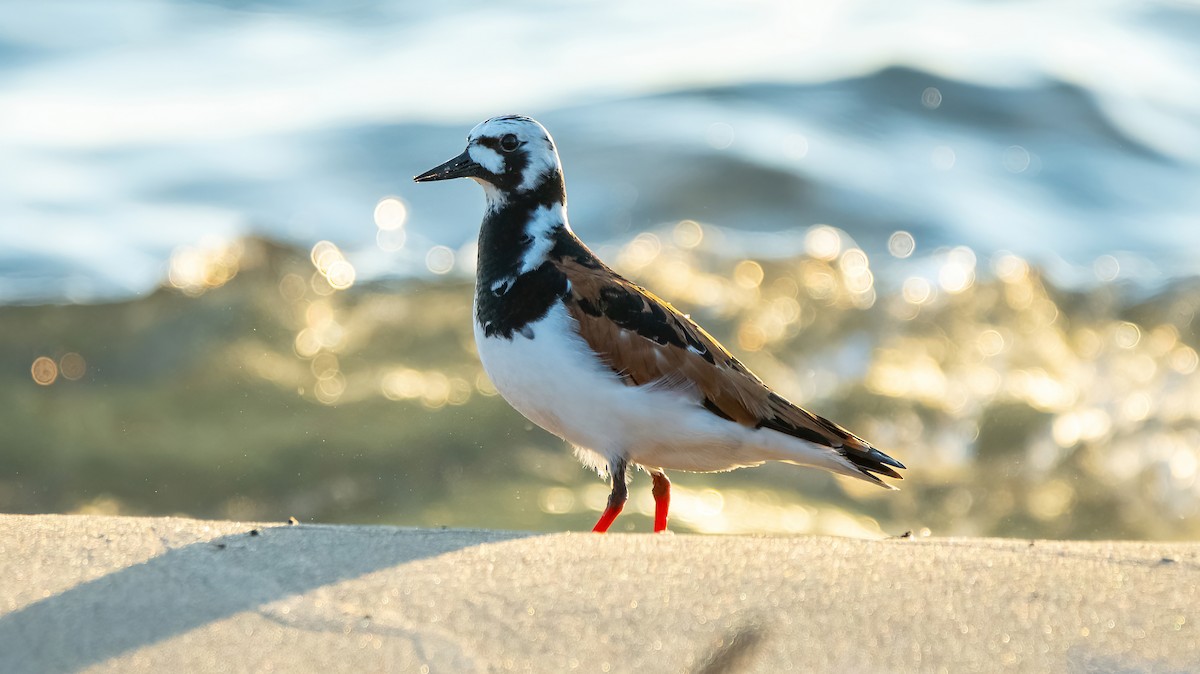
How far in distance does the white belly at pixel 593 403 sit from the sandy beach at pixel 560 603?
66 cm

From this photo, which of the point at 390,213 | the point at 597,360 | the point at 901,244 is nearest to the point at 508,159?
the point at 597,360

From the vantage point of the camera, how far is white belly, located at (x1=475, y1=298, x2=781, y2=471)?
174 inches

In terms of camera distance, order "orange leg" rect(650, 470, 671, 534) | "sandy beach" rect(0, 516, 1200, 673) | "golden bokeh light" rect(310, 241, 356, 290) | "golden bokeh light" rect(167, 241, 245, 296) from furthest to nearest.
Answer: "golden bokeh light" rect(310, 241, 356, 290)
"golden bokeh light" rect(167, 241, 245, 296)
"orange leg" rect(650, 470, 671, 534)
"sandy beach" rect(0, 516, 1200, 673)

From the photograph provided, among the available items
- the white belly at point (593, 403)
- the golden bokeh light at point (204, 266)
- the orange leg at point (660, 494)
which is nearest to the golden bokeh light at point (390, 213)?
the golden bokeh light at point (204, 266)

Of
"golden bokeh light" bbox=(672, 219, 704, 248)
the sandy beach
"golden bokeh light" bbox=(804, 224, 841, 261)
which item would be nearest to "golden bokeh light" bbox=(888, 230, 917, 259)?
"golden bokeh light" bbox=(804, 224, 841, 261)

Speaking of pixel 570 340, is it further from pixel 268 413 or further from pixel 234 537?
pixel 268 413

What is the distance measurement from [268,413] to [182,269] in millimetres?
2172

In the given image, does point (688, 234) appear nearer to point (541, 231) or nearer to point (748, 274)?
point (748, 274)

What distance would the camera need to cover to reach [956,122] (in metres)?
15.6

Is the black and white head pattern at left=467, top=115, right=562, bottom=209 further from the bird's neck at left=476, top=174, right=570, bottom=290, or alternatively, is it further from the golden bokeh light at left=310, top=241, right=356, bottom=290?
the golden bokeh light at left=310, top=241, right=356, bottom=290

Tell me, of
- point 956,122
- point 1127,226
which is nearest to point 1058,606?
point 1127,226

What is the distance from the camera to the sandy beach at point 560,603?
3.07 metres

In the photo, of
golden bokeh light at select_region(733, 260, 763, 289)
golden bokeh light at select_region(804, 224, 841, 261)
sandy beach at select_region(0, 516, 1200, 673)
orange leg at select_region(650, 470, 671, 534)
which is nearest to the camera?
sandy beach at select_region(0, 516, 1200, 673)

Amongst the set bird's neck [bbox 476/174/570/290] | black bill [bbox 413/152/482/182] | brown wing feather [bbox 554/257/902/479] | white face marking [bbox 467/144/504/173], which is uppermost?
white face marking [bbox 467/144/504/173]
